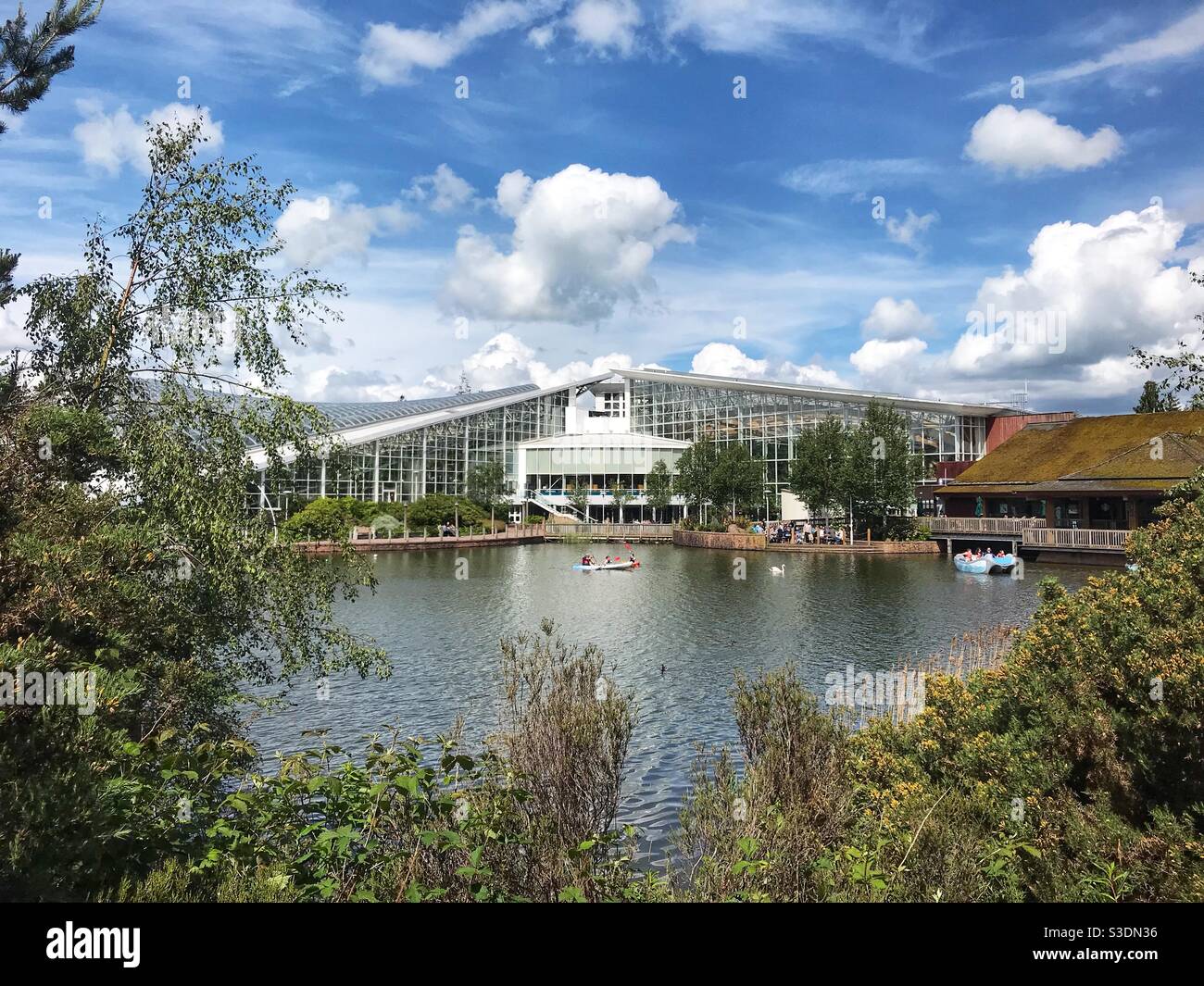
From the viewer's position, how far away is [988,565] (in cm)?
4128

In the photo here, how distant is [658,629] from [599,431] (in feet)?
195

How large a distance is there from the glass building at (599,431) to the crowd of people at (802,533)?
5.24m

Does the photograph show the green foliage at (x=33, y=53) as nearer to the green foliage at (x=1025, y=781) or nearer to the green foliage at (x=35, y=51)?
the green foliage at (x=35, y=51)

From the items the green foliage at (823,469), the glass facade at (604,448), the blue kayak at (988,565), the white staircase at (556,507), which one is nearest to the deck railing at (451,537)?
the glass facade at (604,448)

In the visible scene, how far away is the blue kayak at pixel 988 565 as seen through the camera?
1620 inches

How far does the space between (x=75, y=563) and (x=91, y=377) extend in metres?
4.32

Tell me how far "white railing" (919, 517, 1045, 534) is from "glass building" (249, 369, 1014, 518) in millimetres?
10042

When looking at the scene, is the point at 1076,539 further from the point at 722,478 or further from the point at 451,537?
the point at 451,537

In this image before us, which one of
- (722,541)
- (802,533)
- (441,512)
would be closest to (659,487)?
(722,541)

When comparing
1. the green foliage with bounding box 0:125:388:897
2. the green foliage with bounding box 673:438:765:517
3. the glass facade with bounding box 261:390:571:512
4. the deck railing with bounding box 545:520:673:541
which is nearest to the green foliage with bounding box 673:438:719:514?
the green foliage with bounding box 673:438:765:517
